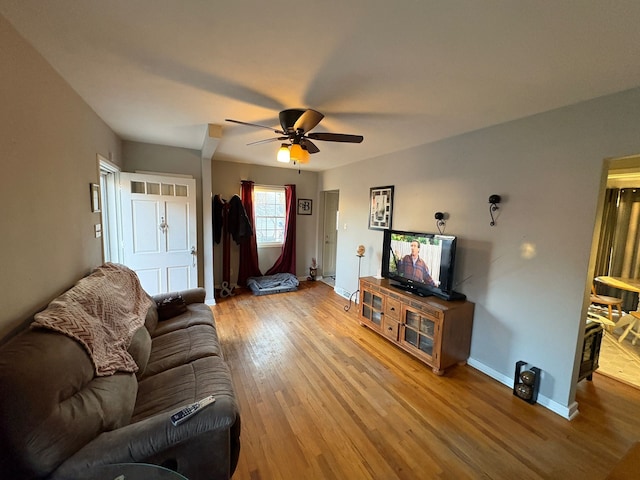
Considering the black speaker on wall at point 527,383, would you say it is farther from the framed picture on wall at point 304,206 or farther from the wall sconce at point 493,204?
the framed picture on wall at point 304,206

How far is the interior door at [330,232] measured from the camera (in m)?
5.74

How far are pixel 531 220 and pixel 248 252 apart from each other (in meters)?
4.24

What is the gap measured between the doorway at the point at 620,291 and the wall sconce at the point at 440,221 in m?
1.21

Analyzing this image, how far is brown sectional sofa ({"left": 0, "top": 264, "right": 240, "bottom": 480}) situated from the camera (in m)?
0.93

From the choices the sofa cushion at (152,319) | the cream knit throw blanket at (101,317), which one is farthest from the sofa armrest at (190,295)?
the cream knit throw blanket at (101,317)

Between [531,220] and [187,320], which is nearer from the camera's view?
[531,220]

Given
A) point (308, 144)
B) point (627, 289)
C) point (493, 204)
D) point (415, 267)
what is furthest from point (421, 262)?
point (627, 289)

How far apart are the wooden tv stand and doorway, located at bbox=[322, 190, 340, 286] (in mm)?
2663

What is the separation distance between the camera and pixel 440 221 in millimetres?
2963

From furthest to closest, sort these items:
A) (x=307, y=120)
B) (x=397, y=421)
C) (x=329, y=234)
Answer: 1. (x=329, y=234)
2. (x=307, y=120)
3. (x=397, y=421)

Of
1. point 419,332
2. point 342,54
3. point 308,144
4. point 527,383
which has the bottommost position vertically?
point 527,383

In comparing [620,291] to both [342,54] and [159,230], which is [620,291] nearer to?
[342,54]

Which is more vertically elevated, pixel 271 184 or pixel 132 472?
pixel 271 184

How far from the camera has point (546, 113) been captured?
2078 millimetres
